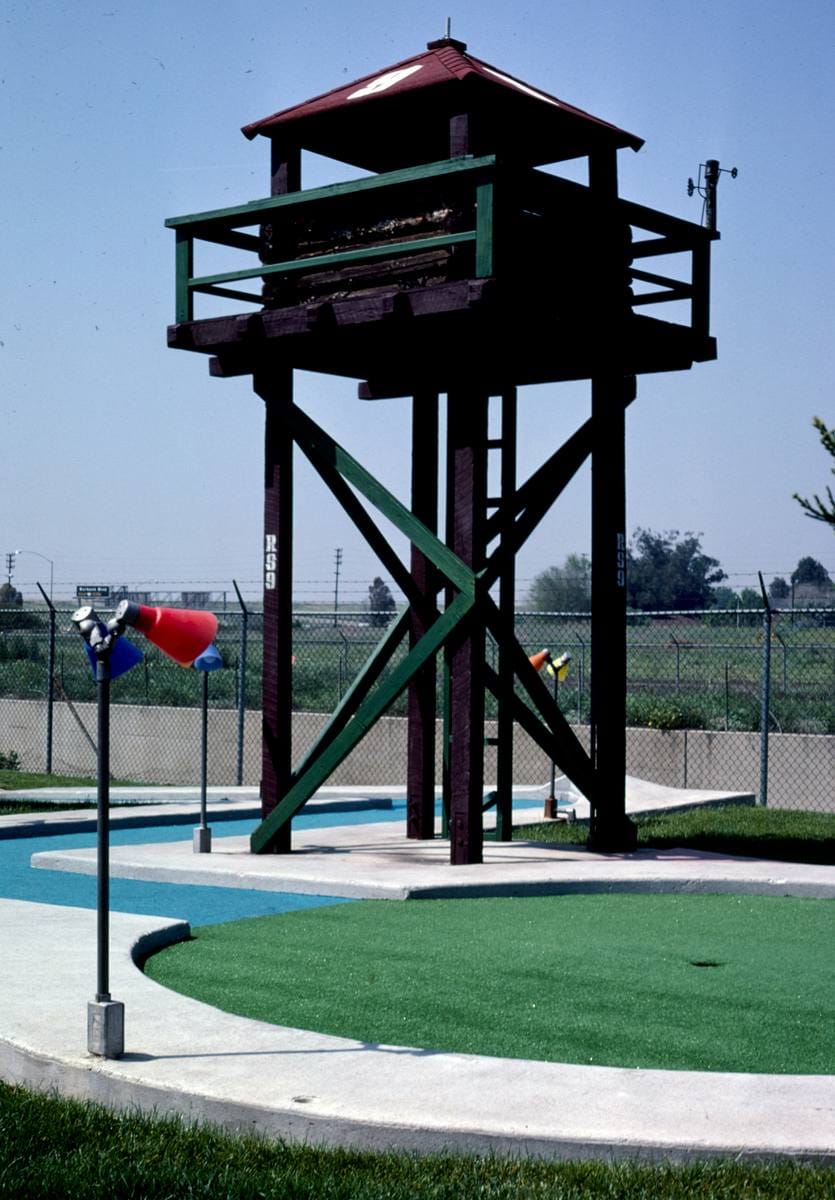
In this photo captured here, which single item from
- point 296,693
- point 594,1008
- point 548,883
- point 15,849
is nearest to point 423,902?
point 548,883

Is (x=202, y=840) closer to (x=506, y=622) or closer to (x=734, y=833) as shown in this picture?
(x=506, y=622)

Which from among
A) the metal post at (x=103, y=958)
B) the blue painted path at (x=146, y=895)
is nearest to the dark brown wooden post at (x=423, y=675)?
the blue painted path at (x=146, y=895)

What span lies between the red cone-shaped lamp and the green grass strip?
7.36m

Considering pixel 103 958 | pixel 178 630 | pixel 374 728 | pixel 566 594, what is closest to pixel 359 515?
pixel 178 630

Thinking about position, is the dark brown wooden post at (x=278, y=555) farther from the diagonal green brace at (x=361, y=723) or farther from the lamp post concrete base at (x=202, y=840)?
the lamp post concrete base at (x=202, y=840)

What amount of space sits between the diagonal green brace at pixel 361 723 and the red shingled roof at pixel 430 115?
376 centimetres

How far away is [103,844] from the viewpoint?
6.43 meters

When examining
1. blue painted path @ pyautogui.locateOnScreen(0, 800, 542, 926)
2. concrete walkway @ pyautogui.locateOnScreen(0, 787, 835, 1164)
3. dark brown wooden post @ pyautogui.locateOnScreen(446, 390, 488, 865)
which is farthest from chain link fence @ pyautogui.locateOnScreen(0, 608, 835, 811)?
concrete walkway @ pyautogui.locateOnScreen(0, 787, 835, 1164)

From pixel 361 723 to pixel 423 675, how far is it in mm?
1569

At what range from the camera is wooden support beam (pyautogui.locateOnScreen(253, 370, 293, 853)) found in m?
13.4

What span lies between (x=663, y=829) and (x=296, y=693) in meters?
20.1

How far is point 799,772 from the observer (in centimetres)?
2094

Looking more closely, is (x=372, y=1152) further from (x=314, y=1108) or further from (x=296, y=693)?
(x=296, y=693)

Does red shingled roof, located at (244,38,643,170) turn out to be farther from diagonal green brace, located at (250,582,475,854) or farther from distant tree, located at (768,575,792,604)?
distant tree, located at (768,575,792,604)
